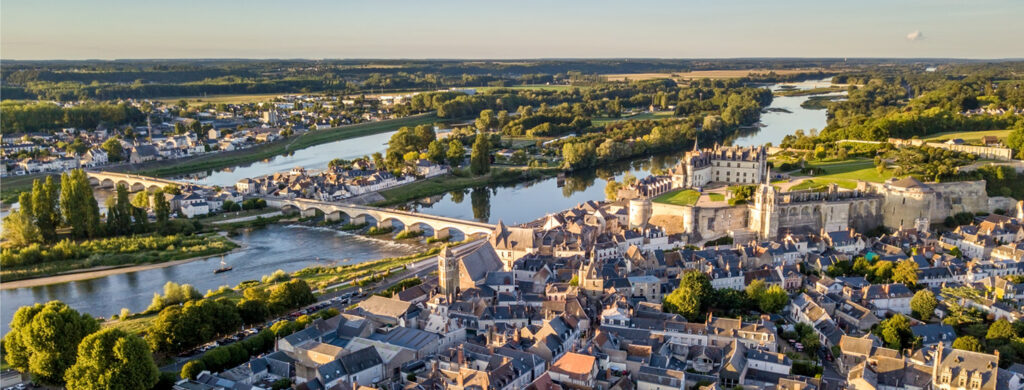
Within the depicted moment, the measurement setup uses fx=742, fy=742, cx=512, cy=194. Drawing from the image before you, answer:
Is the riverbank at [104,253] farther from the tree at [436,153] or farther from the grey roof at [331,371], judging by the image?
the tree at [436,153]

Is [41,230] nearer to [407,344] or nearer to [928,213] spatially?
[407,344]

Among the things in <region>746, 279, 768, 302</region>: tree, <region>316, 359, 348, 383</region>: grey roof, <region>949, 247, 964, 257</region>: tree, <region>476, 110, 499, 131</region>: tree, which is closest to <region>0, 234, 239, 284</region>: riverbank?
<region>316, 359, 348, 383</region>: grey roof

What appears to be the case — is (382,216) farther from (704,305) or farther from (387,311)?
(704,305)

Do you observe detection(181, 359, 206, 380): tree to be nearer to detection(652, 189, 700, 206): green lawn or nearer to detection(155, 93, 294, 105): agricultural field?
detection(652, 189, 700, 206): green lawn

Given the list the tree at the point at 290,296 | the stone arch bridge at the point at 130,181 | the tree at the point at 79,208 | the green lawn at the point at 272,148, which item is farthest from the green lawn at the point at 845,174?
the green lawn at the point at 272,148

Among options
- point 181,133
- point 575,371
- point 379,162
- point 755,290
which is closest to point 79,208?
point 379,162

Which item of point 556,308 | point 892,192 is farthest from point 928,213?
point 556,308
